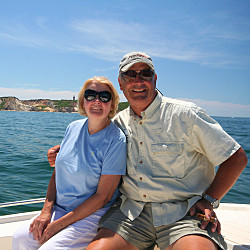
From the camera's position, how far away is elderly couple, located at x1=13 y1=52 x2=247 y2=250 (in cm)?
195

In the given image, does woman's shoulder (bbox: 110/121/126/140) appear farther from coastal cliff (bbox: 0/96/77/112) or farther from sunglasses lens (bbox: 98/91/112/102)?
coastal cliff (bbox: 0/96/77/112)

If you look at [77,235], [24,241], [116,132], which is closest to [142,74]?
[116,132]

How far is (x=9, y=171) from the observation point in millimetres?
8023

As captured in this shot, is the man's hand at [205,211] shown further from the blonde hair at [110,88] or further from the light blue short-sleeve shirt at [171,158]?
the blonde hair at [110,88]

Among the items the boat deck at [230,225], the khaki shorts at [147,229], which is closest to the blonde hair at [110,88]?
the khaki shorts at [147,229]

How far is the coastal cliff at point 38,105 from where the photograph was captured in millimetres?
105938

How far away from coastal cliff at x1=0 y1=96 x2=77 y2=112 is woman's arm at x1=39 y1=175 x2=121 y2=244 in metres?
106

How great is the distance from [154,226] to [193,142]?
73 cm

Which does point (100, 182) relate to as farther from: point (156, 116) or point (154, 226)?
point (156, 116)

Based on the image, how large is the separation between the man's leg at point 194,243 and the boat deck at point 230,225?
2.32 ft

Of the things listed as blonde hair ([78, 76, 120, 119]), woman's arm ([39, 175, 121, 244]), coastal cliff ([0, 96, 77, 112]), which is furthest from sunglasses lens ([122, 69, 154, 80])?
coastal cliff ([0, 96, 77, 112])

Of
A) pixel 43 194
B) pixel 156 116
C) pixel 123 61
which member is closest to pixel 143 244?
pixel 156 116

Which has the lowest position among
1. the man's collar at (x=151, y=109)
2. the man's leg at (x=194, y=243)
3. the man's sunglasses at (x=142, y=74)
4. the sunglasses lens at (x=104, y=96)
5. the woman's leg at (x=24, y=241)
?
the woman's leg at (x=24, y=241)

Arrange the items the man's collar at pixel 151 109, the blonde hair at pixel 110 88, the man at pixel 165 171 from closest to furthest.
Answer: the man at pixel 165 171, the man's collar at pixel 151 109, the blonde hair at pixel 110 88
